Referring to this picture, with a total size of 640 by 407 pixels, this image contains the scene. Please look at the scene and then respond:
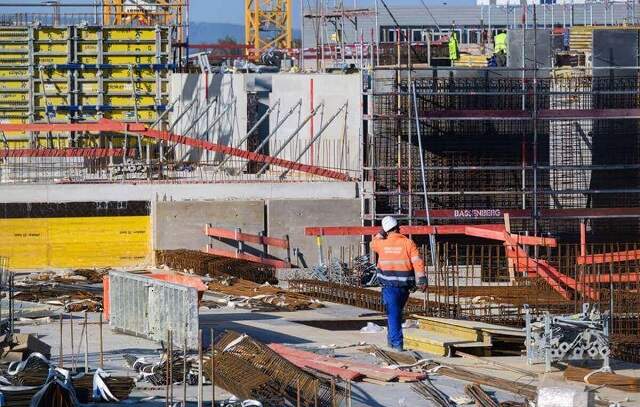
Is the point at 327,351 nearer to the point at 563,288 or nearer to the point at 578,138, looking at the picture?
the point at 563,288

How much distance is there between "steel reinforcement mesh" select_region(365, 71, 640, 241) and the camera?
100ft

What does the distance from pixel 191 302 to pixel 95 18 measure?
89.6 ft

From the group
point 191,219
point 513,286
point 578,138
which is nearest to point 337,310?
point 513,286

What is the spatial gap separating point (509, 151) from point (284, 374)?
17.9 m

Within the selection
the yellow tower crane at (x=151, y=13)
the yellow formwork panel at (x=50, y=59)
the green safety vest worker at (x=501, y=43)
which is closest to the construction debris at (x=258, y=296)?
the green safety vest worker at (x=501, y=43)

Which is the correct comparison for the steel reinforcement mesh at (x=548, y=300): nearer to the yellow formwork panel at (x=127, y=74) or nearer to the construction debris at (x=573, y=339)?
the construction debris at (x=573, y=339)

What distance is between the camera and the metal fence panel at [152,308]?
54.1 ft

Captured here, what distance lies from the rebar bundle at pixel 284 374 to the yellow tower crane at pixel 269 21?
54666 mm

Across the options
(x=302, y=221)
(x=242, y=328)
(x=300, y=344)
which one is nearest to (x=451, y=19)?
(x=302, y=221)

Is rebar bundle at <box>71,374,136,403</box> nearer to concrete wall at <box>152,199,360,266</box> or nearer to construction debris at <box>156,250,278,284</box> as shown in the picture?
construction debris at <box>156,250,278,284</box>

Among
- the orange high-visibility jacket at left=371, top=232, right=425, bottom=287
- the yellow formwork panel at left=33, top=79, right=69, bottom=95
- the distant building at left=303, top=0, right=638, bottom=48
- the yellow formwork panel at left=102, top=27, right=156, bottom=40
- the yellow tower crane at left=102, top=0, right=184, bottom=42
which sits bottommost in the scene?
the orange high-visibility jacket at left=371, top=232, right=425, bottom=287

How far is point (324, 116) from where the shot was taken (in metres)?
35.0

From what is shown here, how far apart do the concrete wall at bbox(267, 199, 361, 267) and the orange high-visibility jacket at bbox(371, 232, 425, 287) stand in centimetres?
1391

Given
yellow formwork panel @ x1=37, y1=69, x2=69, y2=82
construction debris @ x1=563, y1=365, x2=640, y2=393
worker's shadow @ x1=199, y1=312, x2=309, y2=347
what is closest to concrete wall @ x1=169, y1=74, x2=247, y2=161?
yellow formwork panel @ x1=37, y1=69, x2=69, y2=82
